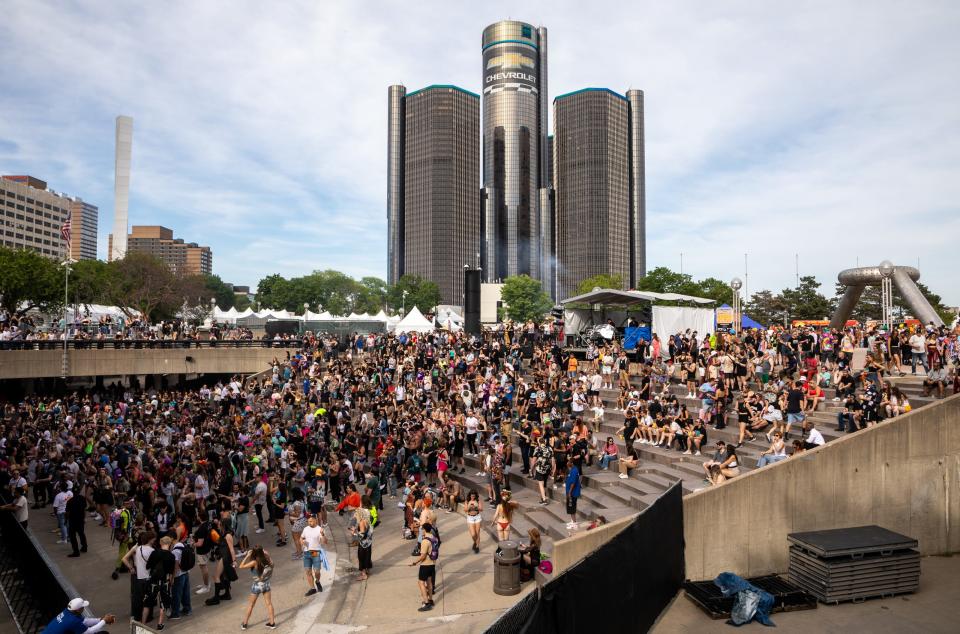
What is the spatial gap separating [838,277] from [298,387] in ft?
101

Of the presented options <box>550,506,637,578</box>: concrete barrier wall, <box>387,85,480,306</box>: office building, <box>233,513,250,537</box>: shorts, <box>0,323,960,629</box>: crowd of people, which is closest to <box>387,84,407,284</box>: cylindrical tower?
<box>387,85,480,306</box>: office building

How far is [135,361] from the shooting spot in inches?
1451

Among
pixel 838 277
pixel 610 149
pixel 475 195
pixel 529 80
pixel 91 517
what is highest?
pixel 529 80

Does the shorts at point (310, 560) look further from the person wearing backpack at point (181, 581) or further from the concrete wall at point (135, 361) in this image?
the concrete wall at point (135, 361)

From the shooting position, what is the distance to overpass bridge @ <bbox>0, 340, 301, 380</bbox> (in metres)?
34.0

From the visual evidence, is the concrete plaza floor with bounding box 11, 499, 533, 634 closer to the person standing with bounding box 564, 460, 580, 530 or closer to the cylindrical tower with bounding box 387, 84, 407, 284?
the person standing with bounding box 564, 460, 580, 530

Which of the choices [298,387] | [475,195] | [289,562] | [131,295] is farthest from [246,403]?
Answer: [475,195]

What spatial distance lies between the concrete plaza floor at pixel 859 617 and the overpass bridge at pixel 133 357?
3187cm

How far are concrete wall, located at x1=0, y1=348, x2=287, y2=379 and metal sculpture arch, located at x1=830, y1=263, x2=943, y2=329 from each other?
33.4 meters

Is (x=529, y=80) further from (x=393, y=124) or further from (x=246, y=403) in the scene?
(x=246, y=403)

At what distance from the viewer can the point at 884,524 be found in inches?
522

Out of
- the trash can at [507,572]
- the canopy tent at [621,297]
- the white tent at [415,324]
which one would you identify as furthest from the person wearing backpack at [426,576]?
the white tent at [415,324]

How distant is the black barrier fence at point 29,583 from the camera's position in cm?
812

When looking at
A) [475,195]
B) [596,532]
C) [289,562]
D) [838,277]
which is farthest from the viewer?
[475,195]
